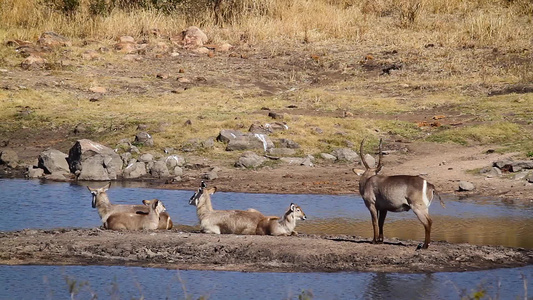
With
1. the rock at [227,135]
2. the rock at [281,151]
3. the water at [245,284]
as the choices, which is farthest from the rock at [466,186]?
the water at [245,284]

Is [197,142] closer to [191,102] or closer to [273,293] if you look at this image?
[191,102]

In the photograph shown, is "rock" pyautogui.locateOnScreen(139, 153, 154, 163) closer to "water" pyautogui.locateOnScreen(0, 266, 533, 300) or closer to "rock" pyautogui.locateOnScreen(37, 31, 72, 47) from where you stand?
"water" pyautogui.locateOnScreen(0, 266, 533, 300)

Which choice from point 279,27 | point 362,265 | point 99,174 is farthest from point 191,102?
point 362,265

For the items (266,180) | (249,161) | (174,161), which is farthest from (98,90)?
(266,180)

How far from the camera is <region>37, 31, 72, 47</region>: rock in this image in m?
23.5

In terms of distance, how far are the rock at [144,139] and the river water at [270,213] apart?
179 cm

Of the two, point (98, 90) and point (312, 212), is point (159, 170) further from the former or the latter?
point (98, 90)

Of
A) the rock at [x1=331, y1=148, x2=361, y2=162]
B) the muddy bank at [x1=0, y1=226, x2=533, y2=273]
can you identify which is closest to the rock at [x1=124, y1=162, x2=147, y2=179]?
the rock at [x1=331, y1=148, x2=361, y2=162]

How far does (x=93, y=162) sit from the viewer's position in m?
15.6

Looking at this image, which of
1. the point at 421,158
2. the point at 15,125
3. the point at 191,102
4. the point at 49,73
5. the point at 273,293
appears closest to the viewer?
the point at 273,293

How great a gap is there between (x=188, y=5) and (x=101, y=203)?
15.7 m

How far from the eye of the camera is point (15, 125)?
61.0 feet

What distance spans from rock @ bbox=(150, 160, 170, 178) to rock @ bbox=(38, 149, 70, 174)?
1419 millimetres

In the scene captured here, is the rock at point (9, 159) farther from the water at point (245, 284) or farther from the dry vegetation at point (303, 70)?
the water at point (245, 284)
